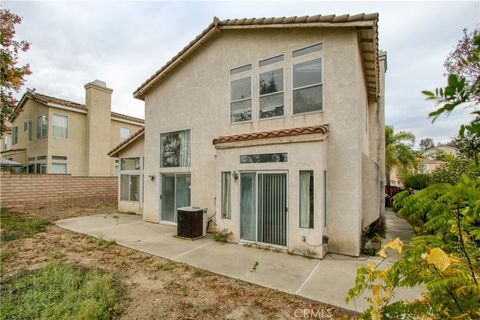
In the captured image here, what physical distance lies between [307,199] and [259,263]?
95.8 inches

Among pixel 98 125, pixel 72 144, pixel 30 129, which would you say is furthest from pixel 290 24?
pixel 30 129

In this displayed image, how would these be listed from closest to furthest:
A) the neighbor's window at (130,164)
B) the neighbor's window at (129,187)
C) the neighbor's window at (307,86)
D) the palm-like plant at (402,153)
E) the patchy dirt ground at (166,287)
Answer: the patchy dirt ground at (166,287) < the neighbor's window at (307,86) < the neighbor's window at (130,164) < the neighbor's window at (129,187) < the palm-like plant at (402,153)

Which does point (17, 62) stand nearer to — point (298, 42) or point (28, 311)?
point (28, 311)

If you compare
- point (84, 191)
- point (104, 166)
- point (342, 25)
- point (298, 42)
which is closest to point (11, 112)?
point (84, 191)

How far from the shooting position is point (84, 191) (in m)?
18.6

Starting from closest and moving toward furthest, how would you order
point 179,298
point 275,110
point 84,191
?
point 179,298 < point 275,110 < point 84,191

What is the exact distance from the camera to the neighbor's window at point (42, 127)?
20.3 meters

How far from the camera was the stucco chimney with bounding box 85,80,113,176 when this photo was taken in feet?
71.6

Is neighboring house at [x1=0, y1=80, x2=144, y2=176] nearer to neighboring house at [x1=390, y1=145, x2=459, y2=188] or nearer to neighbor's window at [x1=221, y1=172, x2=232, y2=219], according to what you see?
neighbor's window at [x1=221, y1=172, x2=232, y2=219]

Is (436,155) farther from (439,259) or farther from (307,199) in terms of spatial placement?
(439,259)

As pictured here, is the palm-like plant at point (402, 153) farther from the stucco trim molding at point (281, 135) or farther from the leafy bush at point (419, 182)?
the stucco trim molding at point (281, 135)

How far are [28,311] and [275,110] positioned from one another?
28.3 ft

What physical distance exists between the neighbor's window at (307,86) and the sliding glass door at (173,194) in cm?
614

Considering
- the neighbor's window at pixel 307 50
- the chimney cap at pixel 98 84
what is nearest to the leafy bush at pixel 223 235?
the neighbor's window at pixel 307 50
